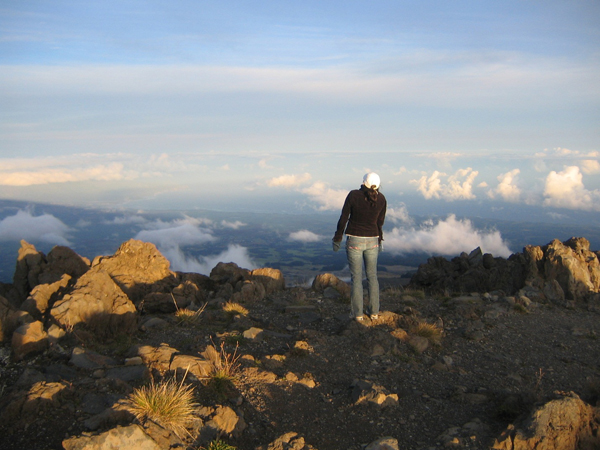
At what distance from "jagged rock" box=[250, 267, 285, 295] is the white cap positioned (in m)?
6.26

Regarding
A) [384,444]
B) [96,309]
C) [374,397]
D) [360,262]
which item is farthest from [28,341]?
[360,262]

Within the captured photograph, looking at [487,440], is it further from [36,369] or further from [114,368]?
[36,369]

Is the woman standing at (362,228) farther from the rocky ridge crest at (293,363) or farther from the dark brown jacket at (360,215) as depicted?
→ the rocky ridge crest at (293,363)

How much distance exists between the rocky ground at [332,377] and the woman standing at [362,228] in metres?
0.97

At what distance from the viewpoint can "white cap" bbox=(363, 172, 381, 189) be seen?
8.38 metres

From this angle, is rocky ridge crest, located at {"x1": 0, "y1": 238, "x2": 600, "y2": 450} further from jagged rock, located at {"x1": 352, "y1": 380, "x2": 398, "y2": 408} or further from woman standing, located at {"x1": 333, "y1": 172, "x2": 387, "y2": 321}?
woman standing, located at {"x1": 333, "y1": 172, "x2": 387, "y2": 321}

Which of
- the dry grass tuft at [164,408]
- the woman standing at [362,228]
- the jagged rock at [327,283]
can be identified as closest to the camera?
the dry grass tuft at [164,408]

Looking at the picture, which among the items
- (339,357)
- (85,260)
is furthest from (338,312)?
(85,260)

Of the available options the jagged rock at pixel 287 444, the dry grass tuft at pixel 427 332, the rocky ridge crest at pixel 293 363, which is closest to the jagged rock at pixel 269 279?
the rocky ridge crest at pixel 293 363

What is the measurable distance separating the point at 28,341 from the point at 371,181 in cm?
665

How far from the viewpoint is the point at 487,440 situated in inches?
192

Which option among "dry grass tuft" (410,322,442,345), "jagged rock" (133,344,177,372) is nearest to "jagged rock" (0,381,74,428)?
"jagged rock" (133,344,177,372)

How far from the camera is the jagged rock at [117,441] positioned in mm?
3822

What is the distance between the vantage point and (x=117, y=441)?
3.87 metres
